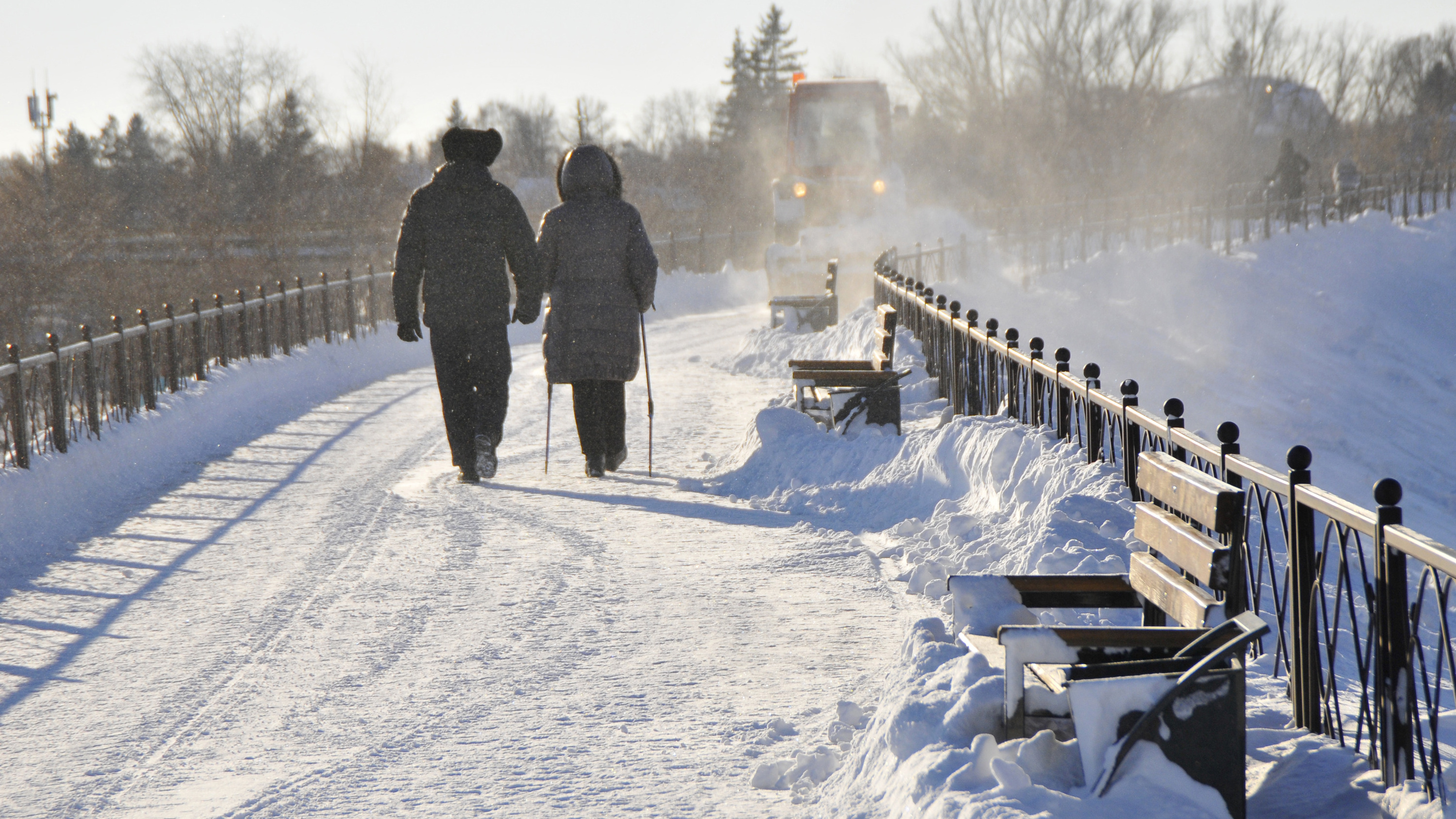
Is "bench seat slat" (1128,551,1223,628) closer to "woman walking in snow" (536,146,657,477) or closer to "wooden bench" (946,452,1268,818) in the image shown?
"wooden bench" (946,452,1268,818)

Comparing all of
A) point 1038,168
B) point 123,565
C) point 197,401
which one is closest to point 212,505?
point 123,565

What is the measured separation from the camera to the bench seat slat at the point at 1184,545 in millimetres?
3346

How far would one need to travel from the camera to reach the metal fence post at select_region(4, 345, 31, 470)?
303 inches

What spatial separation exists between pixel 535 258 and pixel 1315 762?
5.70m

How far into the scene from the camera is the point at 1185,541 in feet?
11.8

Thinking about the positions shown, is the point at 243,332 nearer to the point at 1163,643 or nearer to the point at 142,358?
the point at 142,358

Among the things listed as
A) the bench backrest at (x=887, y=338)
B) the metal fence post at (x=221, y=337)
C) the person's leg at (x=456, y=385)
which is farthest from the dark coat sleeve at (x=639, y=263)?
the metal fence post at (x=221, y=337)

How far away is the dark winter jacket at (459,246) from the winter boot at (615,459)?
3.93ft

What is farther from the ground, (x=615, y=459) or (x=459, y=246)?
(x=459, y=246)

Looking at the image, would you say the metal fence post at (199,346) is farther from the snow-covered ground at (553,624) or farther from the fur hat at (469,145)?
the fur hat at (469,145)

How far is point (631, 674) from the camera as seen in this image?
4531 mm

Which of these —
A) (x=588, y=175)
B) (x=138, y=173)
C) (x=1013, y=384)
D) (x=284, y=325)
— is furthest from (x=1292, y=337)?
(x=138, y=173)

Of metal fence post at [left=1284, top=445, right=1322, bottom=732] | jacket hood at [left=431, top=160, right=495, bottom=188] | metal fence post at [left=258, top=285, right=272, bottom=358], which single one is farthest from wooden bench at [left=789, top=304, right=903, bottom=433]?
metal fence post at [left=258, top=285, right=272, bottom=358]

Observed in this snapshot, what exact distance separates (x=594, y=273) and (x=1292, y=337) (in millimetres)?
25074
